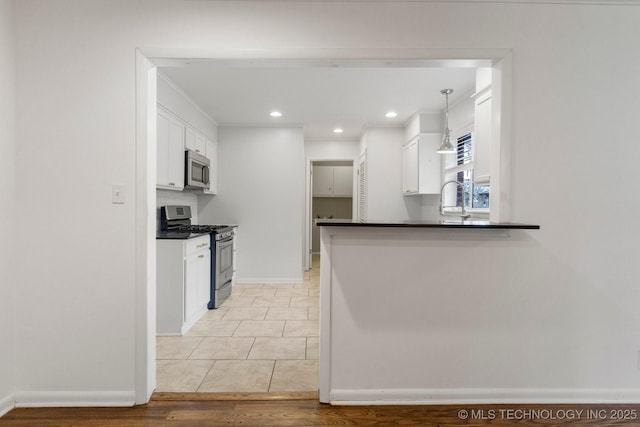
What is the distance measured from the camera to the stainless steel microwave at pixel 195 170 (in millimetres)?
3814

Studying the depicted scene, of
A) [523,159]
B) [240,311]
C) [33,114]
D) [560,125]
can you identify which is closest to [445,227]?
[523,159]

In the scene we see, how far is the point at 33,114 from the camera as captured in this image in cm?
192

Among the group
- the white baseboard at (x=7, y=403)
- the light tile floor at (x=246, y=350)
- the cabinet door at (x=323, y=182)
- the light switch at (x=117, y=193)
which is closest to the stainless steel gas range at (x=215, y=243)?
the light tile floor at (x=246, y=350)

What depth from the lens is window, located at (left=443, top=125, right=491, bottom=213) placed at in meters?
3.39

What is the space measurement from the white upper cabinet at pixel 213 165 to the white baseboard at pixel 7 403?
3.04 m

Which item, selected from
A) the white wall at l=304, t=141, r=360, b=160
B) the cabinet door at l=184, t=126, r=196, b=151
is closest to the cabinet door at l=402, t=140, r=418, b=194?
the white wall at l=304, t=141, r=360, b=160

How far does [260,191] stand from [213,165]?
0.80 metres

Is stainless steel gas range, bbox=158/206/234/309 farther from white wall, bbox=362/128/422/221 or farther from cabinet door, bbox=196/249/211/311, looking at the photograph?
white wall, bbox=362/128/422/221

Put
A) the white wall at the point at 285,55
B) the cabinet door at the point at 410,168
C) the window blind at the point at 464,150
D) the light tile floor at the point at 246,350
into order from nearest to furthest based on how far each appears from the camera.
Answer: the white wall at the point at 285,55 < the light tile floor at the point at 246,350 < the window blind at the point at 464,150 < the cabinet door at the point at 410,168

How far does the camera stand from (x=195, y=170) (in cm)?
400

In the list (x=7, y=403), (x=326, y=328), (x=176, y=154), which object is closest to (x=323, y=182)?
(x=176, y=154)

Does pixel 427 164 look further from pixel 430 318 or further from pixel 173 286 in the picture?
pixel 173 286

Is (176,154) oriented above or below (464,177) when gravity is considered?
above

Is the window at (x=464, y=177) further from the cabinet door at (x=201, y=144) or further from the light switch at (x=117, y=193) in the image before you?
the cabinet door at (x=201, y=144)
